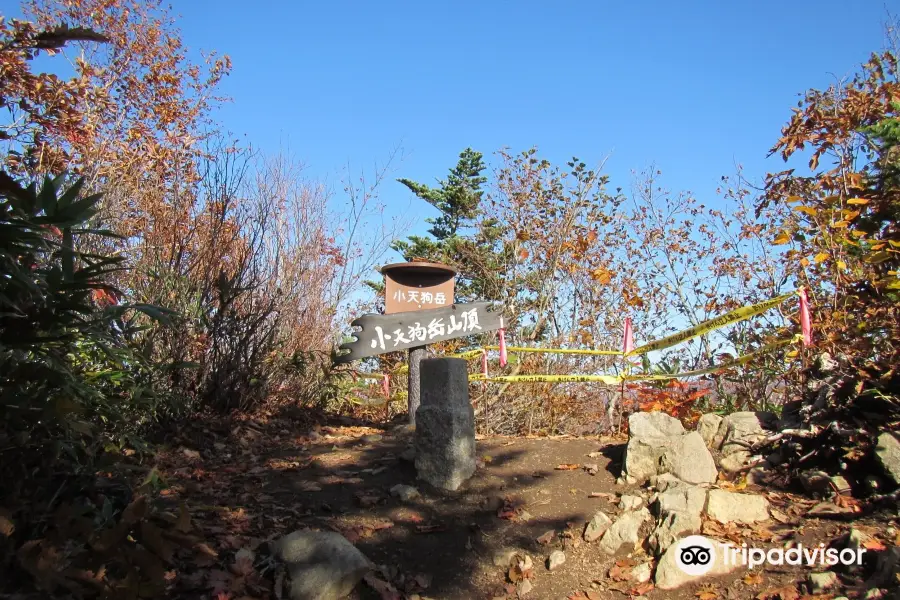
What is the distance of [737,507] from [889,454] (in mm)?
885

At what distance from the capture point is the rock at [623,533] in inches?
146

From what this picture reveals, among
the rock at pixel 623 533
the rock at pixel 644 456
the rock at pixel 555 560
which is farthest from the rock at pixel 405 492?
the rock at pixel 644 456

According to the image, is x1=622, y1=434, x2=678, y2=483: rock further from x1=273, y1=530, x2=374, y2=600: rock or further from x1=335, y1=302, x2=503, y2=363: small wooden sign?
x1=335, y1=302, x2=503, y2=363: small wooden sign

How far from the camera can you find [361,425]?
7129 millimetres

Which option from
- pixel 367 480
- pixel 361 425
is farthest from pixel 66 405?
pixel 361 425

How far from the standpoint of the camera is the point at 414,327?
6.25m

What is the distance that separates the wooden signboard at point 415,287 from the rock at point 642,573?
3.46 metres

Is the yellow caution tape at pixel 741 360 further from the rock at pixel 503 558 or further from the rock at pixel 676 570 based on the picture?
the rock at pixel 503 558

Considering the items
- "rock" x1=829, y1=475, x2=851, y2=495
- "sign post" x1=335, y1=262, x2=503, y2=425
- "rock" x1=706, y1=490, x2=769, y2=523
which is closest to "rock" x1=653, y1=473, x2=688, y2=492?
"rock" x1=706, y1=490, x2=769, y2=523

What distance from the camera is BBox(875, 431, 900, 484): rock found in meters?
3.57

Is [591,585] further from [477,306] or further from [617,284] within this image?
[617,284]

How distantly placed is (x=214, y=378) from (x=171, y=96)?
8668 mm

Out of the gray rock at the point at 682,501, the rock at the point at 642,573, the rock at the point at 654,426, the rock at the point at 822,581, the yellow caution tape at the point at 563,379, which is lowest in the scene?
the rock at the point at 642,573

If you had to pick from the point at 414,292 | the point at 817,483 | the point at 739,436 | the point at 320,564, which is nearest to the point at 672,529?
the point at 817,483
